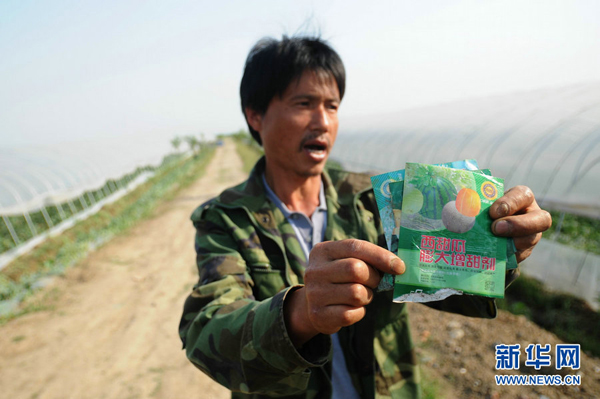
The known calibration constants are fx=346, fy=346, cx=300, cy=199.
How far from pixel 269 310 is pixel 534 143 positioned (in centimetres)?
593

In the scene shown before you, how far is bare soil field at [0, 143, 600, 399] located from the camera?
3.18m

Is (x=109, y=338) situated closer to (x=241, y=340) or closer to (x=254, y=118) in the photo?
(x=254, y=118)

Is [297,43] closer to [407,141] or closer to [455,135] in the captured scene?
[455,135]

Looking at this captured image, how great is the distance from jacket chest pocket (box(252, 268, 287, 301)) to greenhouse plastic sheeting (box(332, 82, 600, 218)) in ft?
14.9

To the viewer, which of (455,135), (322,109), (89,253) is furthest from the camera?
(455,135)

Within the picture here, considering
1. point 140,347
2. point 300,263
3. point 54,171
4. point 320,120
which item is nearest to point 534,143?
point 320,120

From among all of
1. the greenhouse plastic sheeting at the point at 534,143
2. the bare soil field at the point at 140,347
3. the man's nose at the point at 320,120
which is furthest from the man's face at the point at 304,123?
the greenhouse plastic sheeting at the point at 534,143

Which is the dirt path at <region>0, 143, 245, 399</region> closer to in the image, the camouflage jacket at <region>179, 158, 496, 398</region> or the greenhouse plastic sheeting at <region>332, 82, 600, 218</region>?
the camouflage jacket at <region>179, 158, 496, 398</region>

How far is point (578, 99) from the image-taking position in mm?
6074

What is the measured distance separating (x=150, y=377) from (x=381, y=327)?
3122 mm

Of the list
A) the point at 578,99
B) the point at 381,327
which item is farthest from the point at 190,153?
the point at 381,327

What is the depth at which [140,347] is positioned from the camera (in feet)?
13.3

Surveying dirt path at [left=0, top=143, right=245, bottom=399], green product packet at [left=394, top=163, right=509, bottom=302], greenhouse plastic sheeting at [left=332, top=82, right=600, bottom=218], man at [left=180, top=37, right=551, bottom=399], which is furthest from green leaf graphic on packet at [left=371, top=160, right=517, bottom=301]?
greenhouse plastic sheeting at [left=332, top=82, right=600, bottom=218]

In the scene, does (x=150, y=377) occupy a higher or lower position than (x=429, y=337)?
higher
